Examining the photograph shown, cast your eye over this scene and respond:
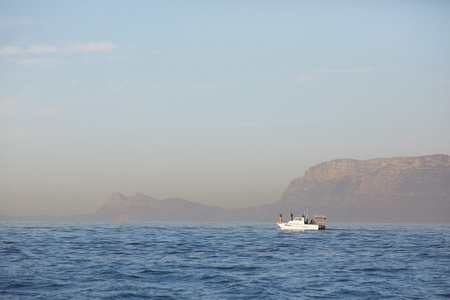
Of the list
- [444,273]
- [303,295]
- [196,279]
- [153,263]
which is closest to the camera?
[303,295]

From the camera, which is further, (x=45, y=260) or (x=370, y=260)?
(x=370, y=260)

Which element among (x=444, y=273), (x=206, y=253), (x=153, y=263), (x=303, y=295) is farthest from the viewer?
(x=206, y=253)

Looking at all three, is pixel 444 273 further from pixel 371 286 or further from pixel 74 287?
pixel 74 287

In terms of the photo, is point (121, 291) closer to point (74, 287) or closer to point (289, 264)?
point (74, 287)

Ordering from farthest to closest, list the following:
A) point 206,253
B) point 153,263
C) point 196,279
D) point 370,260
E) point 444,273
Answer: point 206,253 < point 370,260 < point 153,263 < point 444,273 < point 196,279

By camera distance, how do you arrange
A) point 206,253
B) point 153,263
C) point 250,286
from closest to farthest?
1. point 250,286
2. point 153,263
3. point 206,253

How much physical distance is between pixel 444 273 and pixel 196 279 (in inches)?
1055

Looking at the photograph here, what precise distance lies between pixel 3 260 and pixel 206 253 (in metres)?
27.7

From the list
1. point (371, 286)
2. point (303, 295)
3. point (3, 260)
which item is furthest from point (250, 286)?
point (3, 260)

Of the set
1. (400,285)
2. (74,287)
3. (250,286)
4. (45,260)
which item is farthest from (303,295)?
(45,260)

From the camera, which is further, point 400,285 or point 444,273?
point 444,273

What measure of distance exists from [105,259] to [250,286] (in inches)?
Answer: 1013

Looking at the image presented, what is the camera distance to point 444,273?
56.3 m

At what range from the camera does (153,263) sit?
6284 centimetres
